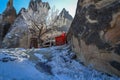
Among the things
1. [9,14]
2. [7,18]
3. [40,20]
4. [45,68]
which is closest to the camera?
[45,68]

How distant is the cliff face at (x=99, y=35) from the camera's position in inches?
328

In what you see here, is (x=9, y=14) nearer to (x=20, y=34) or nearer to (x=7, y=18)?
(x=7, y=18)

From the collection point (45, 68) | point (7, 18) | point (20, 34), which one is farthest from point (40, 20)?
point (45, 68)

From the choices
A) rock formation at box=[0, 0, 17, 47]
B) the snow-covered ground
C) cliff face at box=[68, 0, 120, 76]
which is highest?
rock formation at box=[0, 0, 17, 47]

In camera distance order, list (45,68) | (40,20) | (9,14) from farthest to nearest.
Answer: (9,14) < (40,20) < (45,68)

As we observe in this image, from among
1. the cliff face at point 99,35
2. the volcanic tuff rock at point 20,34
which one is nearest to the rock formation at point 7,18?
the volcanic tuff rock at point 20,34

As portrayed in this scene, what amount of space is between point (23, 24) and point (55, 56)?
73.3 ft

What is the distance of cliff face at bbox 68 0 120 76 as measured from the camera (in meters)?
8.33

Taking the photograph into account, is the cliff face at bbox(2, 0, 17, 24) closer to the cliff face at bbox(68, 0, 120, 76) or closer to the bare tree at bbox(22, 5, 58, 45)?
the bare tree at bbox(22, 5, 58, 45)

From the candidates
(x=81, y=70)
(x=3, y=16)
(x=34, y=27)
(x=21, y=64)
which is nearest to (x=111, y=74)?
(x=81, y=70)

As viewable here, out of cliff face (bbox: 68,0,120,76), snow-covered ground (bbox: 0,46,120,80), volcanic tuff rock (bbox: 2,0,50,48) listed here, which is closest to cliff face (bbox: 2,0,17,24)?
volcanic tuff rock (bbox: 2,0,50,48)

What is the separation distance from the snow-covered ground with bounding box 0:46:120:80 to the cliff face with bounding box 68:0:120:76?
0.40m

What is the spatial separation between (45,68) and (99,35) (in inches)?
101

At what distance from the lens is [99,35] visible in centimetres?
894
